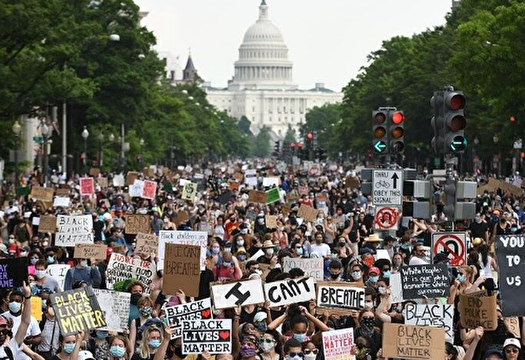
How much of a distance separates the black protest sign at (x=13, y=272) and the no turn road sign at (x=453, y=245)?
17.1ft

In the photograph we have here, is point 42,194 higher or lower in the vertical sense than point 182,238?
lower

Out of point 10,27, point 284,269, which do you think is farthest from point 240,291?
point 10,27

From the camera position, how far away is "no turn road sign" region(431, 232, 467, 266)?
2016cm

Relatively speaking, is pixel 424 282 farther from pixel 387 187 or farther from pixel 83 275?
pixel 387 187

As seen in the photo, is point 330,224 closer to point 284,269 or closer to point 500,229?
point 500,229

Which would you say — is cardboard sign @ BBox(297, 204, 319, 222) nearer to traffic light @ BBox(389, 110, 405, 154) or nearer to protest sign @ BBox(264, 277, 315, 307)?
traffic light @ BBox(389, 110, 405, 154)

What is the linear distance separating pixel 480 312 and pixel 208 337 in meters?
2.28

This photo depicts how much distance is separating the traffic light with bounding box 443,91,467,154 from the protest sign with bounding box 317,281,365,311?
7.12ft

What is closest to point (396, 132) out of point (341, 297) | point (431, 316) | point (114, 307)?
point (341, 297)

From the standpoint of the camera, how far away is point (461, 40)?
58000 mm

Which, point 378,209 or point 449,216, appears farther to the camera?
point 378,209

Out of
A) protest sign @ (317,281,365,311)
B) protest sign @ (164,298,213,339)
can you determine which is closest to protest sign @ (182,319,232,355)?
protest sign @ (164,298,213,339)

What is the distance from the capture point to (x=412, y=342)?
1488 centimetres

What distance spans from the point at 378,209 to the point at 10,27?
1160 inches
